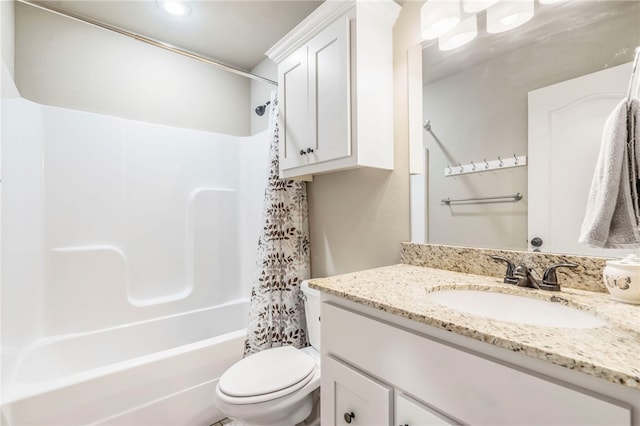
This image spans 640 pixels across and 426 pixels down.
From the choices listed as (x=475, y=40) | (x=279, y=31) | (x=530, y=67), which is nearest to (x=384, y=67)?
(x=475, y=40)

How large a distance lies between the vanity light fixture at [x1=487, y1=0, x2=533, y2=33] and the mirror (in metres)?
0.02

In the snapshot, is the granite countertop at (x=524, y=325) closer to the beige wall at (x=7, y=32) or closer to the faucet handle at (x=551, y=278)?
the faucet handle at (x=551, y=278)

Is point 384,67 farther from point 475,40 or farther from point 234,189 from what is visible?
point 234,189

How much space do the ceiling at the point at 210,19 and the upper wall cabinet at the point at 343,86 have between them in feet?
1.52

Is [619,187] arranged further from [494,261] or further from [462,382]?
[462,382]

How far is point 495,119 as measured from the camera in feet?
3.66

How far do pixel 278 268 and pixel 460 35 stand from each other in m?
→ 1.46

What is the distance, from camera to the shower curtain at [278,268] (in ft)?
5.48

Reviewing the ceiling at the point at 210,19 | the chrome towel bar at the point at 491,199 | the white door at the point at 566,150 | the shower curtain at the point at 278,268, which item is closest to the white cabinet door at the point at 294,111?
the shower curtain at the point at 278,268

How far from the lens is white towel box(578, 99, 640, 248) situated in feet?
2.43

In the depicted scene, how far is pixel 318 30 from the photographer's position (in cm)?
136

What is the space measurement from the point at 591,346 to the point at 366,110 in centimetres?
106

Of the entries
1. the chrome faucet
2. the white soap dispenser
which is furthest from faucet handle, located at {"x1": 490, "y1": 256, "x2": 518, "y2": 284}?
the white soap dispenser

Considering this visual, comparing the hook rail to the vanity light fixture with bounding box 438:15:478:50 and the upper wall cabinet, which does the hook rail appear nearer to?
the upper wall cabinet
